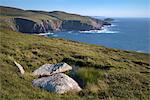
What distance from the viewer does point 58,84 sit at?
1338 cm

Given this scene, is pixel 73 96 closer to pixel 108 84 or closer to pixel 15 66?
pixel 108 84

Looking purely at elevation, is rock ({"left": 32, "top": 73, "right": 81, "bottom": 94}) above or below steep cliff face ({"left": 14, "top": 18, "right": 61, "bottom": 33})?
above

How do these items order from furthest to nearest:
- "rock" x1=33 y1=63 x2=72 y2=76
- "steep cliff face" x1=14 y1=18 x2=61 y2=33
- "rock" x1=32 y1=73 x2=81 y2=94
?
"steep cliff face" x1=14 y1=18 x2=61 y2=33, "rock" x1=33 y1=63 x2=72 y2=76, "rock" x1=32 y1=73 x2=81 y2=94

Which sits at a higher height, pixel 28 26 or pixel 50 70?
pixel 50 70

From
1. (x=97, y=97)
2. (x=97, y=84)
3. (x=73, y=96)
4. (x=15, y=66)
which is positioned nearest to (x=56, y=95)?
(x=73, y=96)

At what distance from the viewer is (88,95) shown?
13.1m

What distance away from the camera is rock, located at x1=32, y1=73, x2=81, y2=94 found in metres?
13.1

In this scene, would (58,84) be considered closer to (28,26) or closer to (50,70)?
(50,70)

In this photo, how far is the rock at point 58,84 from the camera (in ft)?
43.1

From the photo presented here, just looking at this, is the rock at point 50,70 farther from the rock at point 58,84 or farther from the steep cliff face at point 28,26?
the steep cliff face at point 28,26

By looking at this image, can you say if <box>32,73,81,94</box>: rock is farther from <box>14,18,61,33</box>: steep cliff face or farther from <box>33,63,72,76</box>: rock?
<box>14,18,61,33</box>: steep cliff face

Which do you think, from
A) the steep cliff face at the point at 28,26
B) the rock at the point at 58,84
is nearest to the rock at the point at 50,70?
the rock at the point at 58,84

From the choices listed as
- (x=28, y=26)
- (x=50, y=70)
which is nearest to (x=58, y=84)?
(x=50, y=70)

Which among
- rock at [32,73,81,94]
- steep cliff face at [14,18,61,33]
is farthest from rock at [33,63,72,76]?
steep cliff face at [14,18,61,33]
